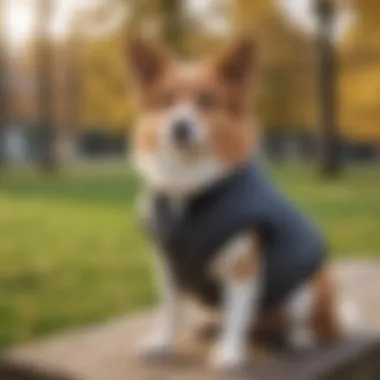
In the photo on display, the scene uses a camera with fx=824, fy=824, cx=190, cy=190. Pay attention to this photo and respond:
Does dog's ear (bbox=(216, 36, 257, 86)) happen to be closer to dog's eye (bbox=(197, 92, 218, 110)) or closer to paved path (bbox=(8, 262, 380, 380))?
dog's eye (bbox=(197, 92, 218, 110))

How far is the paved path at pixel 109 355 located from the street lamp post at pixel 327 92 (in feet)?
8.55

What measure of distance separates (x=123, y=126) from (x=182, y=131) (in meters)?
3.60

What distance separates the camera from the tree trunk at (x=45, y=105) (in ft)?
15.9

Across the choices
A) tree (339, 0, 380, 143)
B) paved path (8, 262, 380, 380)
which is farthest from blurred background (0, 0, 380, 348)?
paved path (8, 262, 380, 380)

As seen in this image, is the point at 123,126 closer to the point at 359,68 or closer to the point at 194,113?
the point at 359,68

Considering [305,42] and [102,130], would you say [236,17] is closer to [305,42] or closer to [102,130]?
[305,42]

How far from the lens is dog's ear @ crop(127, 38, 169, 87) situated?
3.61ft

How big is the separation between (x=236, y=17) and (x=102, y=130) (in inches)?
42.1

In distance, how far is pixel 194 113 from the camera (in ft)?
3.48

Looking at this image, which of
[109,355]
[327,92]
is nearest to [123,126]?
[327,92]

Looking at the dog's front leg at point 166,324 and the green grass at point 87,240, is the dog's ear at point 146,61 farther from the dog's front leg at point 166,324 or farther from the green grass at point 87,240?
the green grass at point 87,240

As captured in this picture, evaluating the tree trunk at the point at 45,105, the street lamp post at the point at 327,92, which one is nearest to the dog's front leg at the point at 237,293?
the street lamp post at the point at 327,92

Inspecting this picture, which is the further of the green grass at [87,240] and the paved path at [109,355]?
the green grass at [87,240]

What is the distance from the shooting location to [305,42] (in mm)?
4383
